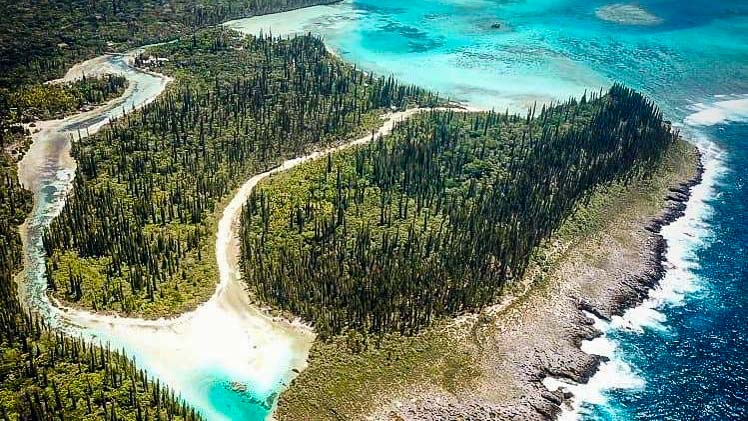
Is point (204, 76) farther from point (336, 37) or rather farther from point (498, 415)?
point (498, 415)

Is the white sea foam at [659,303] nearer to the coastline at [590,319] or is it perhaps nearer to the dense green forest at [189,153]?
the coastline at [590,319]

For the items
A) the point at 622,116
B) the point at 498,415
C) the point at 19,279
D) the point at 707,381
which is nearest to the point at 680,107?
the point at 622,116

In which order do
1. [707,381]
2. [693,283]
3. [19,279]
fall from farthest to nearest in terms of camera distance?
[693,283] < [19,279] < [707,381]

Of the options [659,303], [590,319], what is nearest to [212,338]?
[590,319]

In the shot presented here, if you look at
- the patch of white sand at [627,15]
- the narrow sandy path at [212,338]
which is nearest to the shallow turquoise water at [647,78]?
the patch of white sand at [627,15]

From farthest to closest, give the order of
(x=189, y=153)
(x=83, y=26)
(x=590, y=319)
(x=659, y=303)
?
(x=83, y=26) → (x=189, y=153) → (x=659, y=303) → (x=590, y=319)

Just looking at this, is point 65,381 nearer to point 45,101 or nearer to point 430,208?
point 430,208
